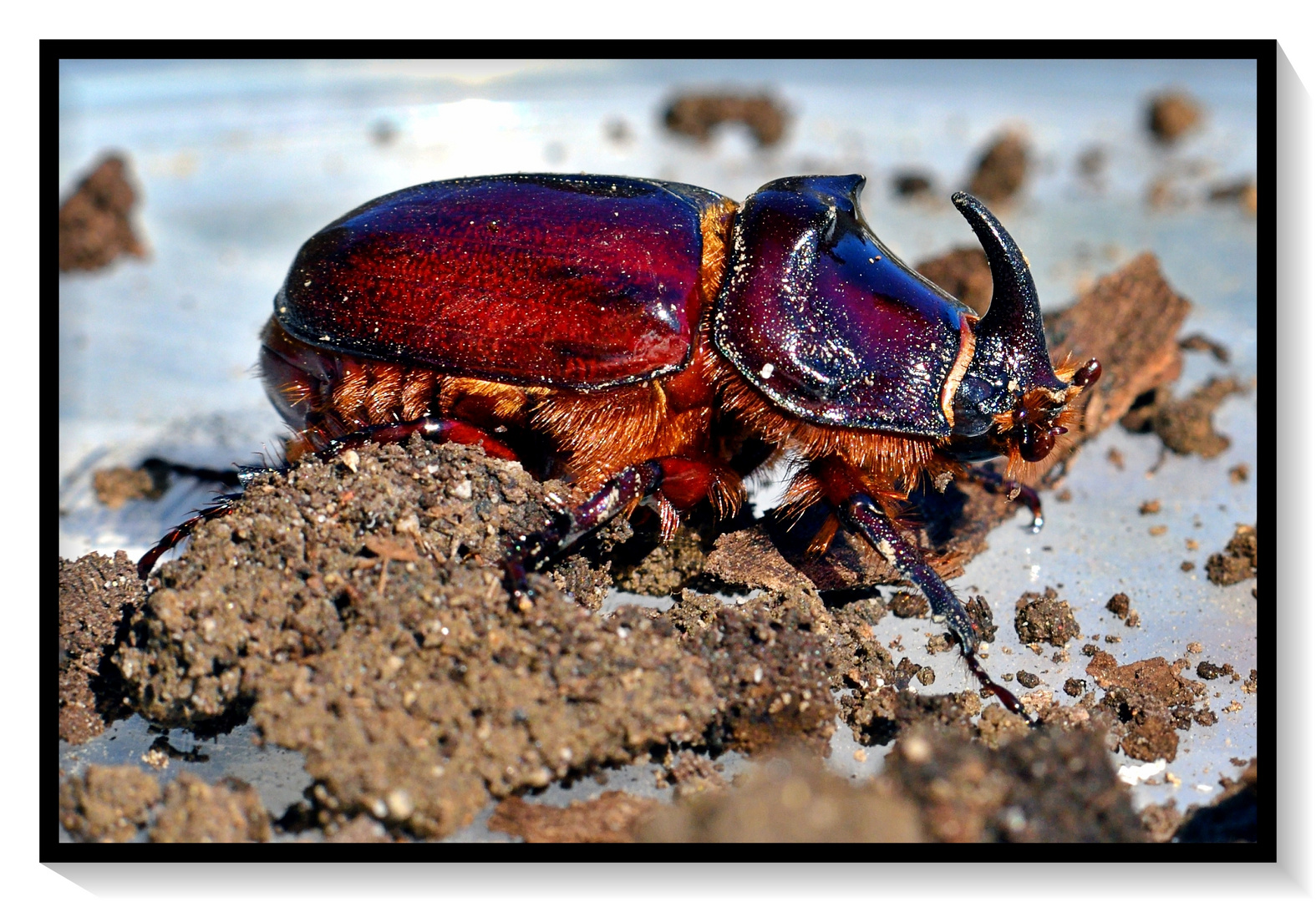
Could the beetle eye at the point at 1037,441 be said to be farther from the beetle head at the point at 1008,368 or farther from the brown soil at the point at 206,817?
the brown soil at the point at 206,817

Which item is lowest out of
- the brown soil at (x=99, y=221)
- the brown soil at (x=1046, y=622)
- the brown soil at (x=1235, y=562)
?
the brown soil at (x=1046, y=622)

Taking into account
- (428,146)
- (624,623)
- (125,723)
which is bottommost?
(125,723)

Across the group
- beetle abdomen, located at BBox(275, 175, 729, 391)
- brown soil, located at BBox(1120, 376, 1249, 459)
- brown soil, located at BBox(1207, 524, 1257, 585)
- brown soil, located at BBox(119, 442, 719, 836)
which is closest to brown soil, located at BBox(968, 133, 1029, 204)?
brown soil, located at BBox(1120, 376, 1249, 459)

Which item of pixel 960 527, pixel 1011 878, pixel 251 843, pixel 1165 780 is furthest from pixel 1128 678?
pixel 251 843

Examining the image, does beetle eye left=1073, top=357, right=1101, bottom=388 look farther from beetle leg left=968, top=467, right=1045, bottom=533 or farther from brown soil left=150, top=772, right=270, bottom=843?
brown soil left=150, top=772, right=270, bottom=843

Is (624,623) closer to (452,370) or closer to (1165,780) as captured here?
(452,370)

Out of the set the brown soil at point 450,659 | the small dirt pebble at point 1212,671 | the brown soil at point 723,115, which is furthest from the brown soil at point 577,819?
the brown soil at point 723,115

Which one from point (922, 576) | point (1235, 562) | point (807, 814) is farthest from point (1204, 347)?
point (807, 814)
